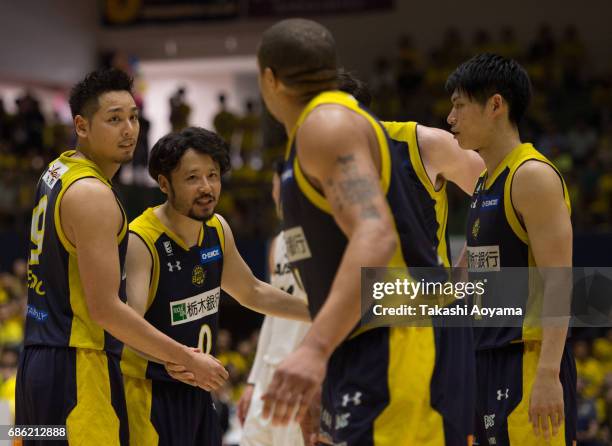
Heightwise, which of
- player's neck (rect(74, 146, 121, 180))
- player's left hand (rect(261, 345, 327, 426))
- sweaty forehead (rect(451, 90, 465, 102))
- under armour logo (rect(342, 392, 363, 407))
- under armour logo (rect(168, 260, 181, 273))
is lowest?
under armour logo (rect(342, 392, 363, 407))

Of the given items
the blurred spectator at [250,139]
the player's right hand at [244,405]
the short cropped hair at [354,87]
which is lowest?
the player's right hand at [244,405]

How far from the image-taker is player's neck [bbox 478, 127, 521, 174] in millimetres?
4188

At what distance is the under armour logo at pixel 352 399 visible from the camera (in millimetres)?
2879

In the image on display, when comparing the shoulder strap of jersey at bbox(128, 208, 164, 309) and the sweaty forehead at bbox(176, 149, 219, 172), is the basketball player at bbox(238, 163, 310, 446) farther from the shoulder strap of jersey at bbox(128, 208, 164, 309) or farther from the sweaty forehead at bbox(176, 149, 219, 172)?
the shoulder strap of jersey at bbox(128, 208, 164, 309)

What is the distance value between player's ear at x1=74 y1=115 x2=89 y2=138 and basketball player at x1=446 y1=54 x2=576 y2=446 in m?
1.72

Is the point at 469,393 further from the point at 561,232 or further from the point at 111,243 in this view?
the point at 111,243

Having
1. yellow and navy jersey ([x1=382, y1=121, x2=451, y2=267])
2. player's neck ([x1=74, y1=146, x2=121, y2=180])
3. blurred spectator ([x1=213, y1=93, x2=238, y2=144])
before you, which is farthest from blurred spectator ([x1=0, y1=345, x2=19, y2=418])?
blurred spectator ([x1=213, y1=93, x2=238, y2=144])

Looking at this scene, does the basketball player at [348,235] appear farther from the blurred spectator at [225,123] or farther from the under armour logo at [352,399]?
the blurred spectator at [225,123]

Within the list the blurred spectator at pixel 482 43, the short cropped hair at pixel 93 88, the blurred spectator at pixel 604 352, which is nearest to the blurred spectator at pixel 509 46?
the blurred spectator at pixel 482 43

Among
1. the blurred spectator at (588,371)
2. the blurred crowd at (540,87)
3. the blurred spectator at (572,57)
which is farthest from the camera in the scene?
the blurred spectator at (572,57)

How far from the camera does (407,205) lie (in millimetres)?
2934

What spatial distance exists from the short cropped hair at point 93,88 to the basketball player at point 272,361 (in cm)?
177

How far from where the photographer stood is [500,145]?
419 centimetres
